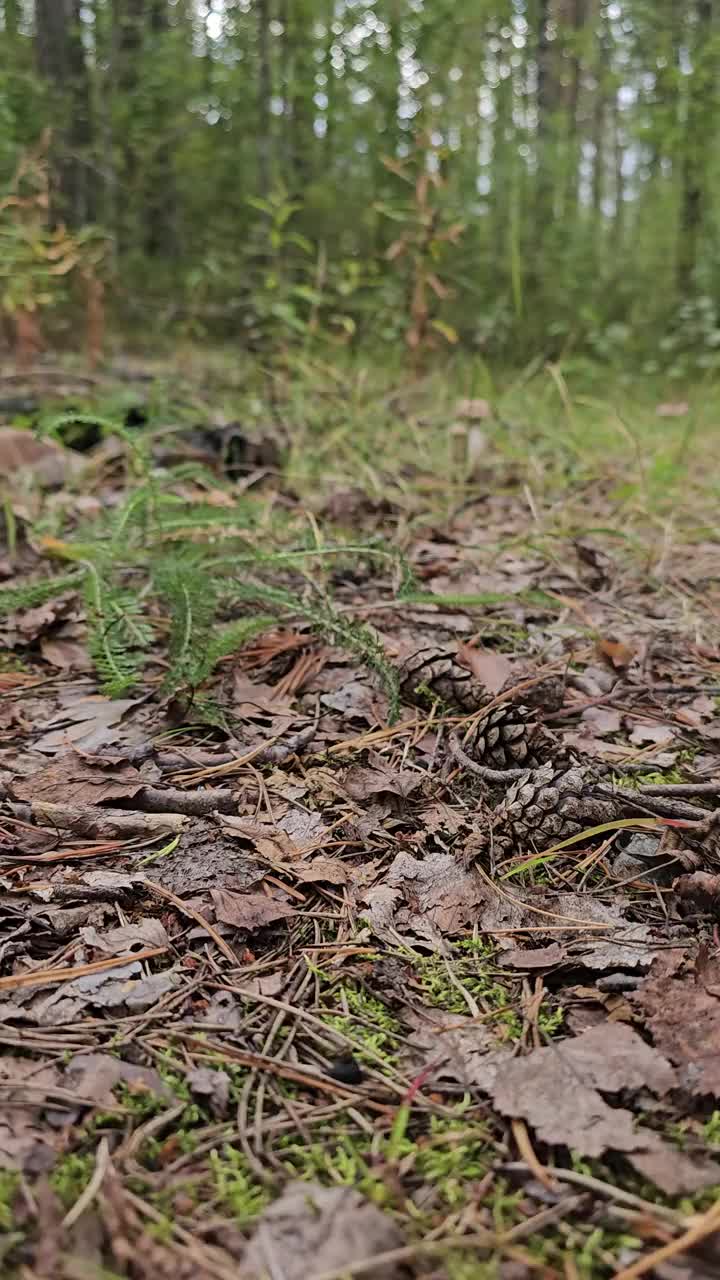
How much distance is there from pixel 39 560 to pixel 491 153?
29.8ft

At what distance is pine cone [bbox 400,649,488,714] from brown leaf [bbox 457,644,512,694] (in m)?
0.03

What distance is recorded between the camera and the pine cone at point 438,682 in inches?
67.6

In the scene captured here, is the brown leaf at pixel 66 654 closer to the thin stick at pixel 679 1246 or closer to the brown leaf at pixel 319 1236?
the brown leaf at pixel 319 1236

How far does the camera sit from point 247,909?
1.21m

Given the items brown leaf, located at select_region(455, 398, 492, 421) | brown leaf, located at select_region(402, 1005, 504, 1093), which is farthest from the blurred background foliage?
brown leaf, located at select_region(402, 1005, 504, 1093)

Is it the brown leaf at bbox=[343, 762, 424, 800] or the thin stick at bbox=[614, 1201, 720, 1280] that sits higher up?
the brown leaf at bbox=[343, 762, 424, 800]

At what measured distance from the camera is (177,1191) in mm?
822

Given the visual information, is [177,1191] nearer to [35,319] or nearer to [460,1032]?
[460,1032]

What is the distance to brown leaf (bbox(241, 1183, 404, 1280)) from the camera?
0.75 metres

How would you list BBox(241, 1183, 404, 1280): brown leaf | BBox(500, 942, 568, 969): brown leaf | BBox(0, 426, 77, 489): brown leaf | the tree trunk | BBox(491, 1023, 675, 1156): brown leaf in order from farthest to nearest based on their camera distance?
the tree trunk → BBox(0, 426, 77, 489): brown leaf → BBox(500, 942, 568, 969): brown leaf → BBox(491, 1023, 675, 1156): brown leaf → BBox(241, 1183, 404, 1280): brown leaf

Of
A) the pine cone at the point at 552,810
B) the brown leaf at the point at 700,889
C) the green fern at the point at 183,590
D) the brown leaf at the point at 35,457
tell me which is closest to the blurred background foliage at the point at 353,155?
the brown leaf at the point at 35,457

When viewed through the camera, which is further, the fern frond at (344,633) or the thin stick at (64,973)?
the fern frond at (344,633)

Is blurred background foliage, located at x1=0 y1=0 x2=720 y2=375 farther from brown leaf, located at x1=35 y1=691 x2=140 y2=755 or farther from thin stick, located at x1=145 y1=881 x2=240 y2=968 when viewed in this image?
thin stick, located at x1=145 y1=881 x2=240 y2=968

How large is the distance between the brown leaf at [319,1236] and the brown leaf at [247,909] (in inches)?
15.5
